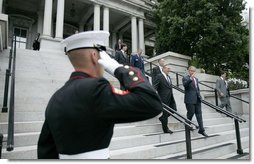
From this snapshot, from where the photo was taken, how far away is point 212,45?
906cm

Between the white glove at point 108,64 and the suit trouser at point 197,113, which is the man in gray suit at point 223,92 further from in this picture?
the white glove at point 108,64

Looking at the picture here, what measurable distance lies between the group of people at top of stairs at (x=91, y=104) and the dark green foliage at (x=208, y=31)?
24.5 ft

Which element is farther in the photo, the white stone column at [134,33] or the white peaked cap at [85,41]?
the white stone column at [134,33]

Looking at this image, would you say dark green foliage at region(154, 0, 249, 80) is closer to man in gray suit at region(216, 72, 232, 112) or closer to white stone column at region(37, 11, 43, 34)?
man in gray suit at region(216, 72, 232, 112)

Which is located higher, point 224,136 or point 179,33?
point 179,33

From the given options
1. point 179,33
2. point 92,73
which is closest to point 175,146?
point 92,73

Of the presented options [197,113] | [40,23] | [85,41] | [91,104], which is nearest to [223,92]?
[197,113]

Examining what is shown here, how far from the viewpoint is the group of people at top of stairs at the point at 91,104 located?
38.0 inches

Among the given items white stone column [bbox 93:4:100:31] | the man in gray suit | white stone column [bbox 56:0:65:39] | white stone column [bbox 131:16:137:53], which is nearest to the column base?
white stone column [bbox 56:0:65:39]

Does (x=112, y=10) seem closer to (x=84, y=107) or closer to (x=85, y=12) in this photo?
(x=85, y=12)

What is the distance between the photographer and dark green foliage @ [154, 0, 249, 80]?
8.62m

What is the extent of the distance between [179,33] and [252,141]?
7344 millimetres

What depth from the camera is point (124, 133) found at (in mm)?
3863

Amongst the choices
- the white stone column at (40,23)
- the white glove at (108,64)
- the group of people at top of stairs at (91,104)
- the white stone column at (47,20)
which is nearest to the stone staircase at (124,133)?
the group of people at top of stairs at (91,104)
